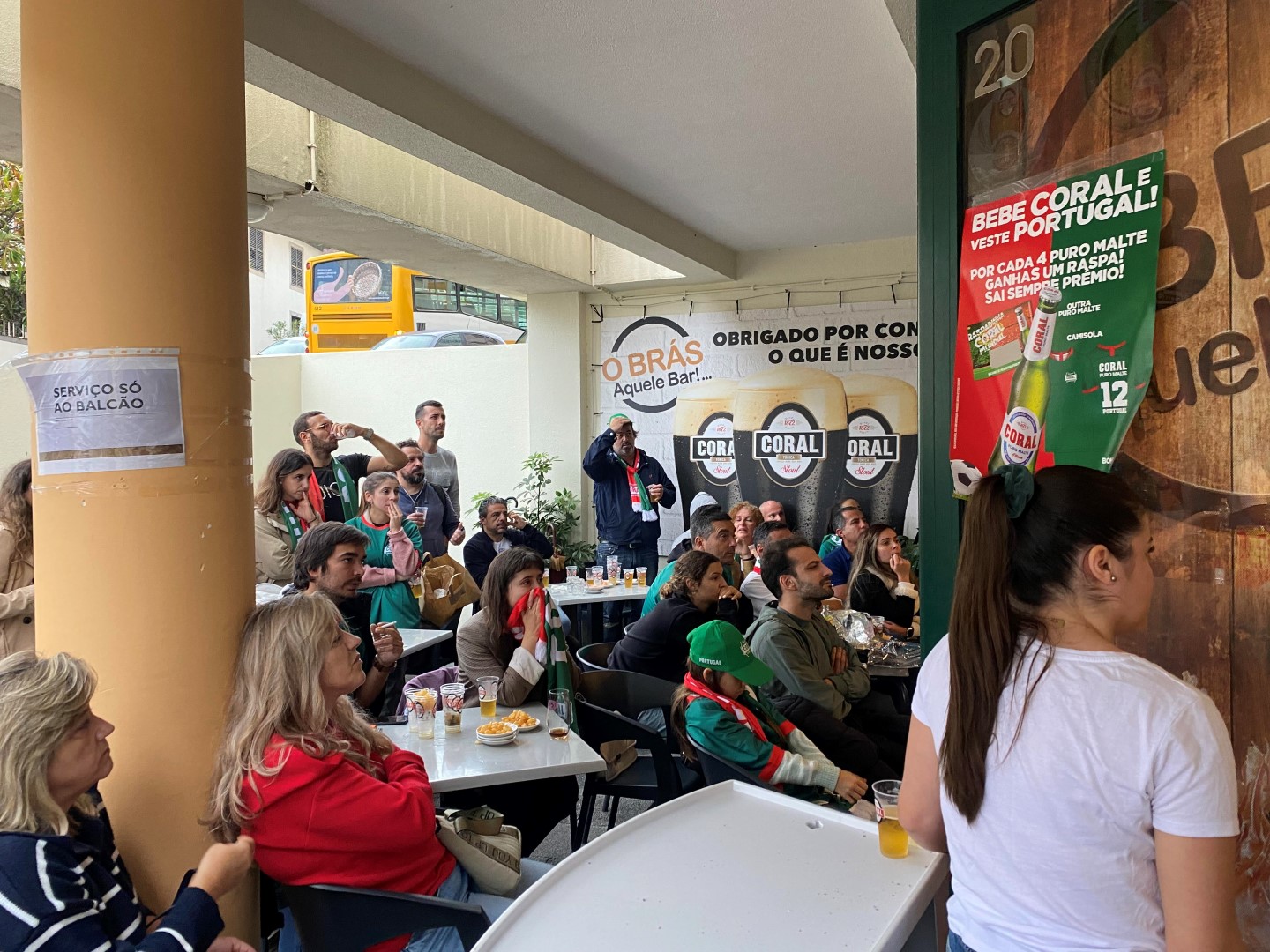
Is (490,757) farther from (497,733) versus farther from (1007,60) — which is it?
(1007,60)

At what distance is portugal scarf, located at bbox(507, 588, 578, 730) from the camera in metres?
3.24

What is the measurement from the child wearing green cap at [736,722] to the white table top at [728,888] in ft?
2.63

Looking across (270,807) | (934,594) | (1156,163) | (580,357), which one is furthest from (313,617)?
(580,357)

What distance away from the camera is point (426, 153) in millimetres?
4539

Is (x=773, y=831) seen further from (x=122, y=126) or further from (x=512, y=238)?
(x=512, y=238)

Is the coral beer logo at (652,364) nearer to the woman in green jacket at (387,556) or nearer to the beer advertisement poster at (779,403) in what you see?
the beer advertisement poster at (779,403)

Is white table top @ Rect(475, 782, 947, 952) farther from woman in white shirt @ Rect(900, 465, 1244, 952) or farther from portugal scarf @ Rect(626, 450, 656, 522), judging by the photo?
portugal scarf @ Rect(626, 450, 656, 522)

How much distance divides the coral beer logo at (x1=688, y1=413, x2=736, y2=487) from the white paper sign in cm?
661

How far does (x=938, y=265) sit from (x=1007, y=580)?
1154 mm

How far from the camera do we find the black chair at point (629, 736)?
3064 mm

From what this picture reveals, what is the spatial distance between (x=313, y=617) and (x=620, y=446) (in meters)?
5.37

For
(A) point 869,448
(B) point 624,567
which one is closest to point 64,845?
(B) point 624,567

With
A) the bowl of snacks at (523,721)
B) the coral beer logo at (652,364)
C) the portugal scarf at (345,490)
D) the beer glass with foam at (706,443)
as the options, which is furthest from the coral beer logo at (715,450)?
the bowl of snacks at (523,721)

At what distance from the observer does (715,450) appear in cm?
825
